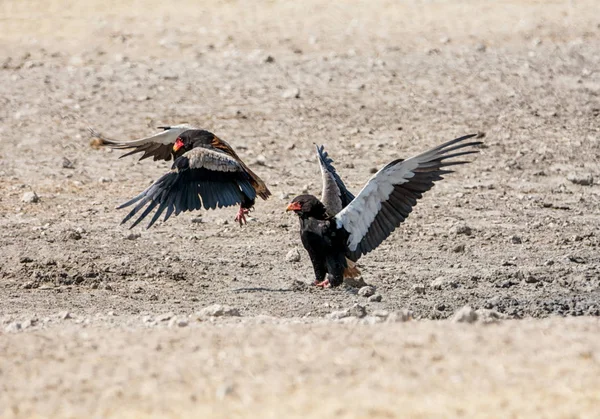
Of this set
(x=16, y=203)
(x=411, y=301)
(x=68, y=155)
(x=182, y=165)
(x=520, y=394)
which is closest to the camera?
(x=520, y=394)

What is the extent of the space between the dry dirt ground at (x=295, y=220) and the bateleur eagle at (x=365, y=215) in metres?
0.22

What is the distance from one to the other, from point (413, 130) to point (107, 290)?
5.85 m

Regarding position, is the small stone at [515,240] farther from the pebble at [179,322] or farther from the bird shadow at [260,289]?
the pebble at [179,322]

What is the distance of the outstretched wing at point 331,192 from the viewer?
947 centimetres

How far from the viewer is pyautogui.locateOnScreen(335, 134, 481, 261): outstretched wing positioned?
28.1 ft

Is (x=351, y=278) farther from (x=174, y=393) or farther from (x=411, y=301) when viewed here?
(x=174, y=393)

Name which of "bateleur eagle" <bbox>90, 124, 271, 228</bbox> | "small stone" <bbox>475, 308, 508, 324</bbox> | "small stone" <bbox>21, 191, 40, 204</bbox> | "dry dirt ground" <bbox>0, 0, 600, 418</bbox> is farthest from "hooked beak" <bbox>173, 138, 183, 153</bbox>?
"small stone" <bbox>475, 308, 508, 324</bbox>

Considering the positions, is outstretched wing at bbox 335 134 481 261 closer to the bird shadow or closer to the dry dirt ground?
the dry dirt ground

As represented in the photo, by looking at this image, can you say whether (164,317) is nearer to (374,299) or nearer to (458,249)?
(374,299)

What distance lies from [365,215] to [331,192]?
2.66ft

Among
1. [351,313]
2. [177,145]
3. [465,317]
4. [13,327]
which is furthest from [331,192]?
[13,327]

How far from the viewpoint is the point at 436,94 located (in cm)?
1511

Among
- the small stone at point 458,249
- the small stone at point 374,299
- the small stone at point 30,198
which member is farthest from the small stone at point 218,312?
the small stone at point 30,198

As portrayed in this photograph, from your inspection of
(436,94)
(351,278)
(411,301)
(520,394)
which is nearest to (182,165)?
(351,278)
